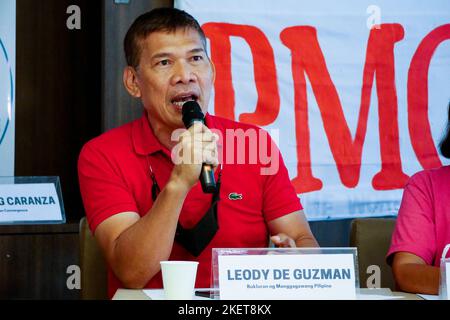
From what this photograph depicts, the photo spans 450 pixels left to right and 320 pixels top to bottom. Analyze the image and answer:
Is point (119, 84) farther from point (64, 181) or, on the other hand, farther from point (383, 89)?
point (383, 89)

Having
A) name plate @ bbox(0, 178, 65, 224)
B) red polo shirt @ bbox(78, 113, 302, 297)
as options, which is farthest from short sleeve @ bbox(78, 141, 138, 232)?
name plate @ bbox(0, 178, 65, 224)

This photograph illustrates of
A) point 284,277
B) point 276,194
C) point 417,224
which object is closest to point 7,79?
point 276,194

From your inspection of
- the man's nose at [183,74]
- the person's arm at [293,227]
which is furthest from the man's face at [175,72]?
the person's arm at [293,227]

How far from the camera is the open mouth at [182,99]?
2.10 metres

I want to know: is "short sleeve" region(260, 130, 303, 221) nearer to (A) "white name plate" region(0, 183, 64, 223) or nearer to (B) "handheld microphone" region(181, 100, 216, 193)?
(B) "handheld microphone" region(181, 100, 216, 193)

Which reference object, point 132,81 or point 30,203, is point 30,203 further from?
point 132,81

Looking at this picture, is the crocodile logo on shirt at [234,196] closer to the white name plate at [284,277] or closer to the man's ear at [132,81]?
the man's ear at [132,81]

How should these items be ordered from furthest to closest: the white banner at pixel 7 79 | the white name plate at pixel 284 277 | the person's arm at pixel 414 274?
the white banner at pixel 7 79
the person's arm at pixel 414 274
the white name plate at pixel 284 277

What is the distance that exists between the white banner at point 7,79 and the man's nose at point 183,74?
1596 mm

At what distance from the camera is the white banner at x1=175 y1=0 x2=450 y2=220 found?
3.15 m

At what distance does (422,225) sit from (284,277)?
669 mm

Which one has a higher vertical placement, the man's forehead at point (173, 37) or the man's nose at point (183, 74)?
the man's forehead at point (173, 37)

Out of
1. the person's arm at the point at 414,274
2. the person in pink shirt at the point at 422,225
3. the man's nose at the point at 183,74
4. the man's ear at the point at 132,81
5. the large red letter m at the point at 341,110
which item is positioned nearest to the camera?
the person's arm at the point at 414,274
